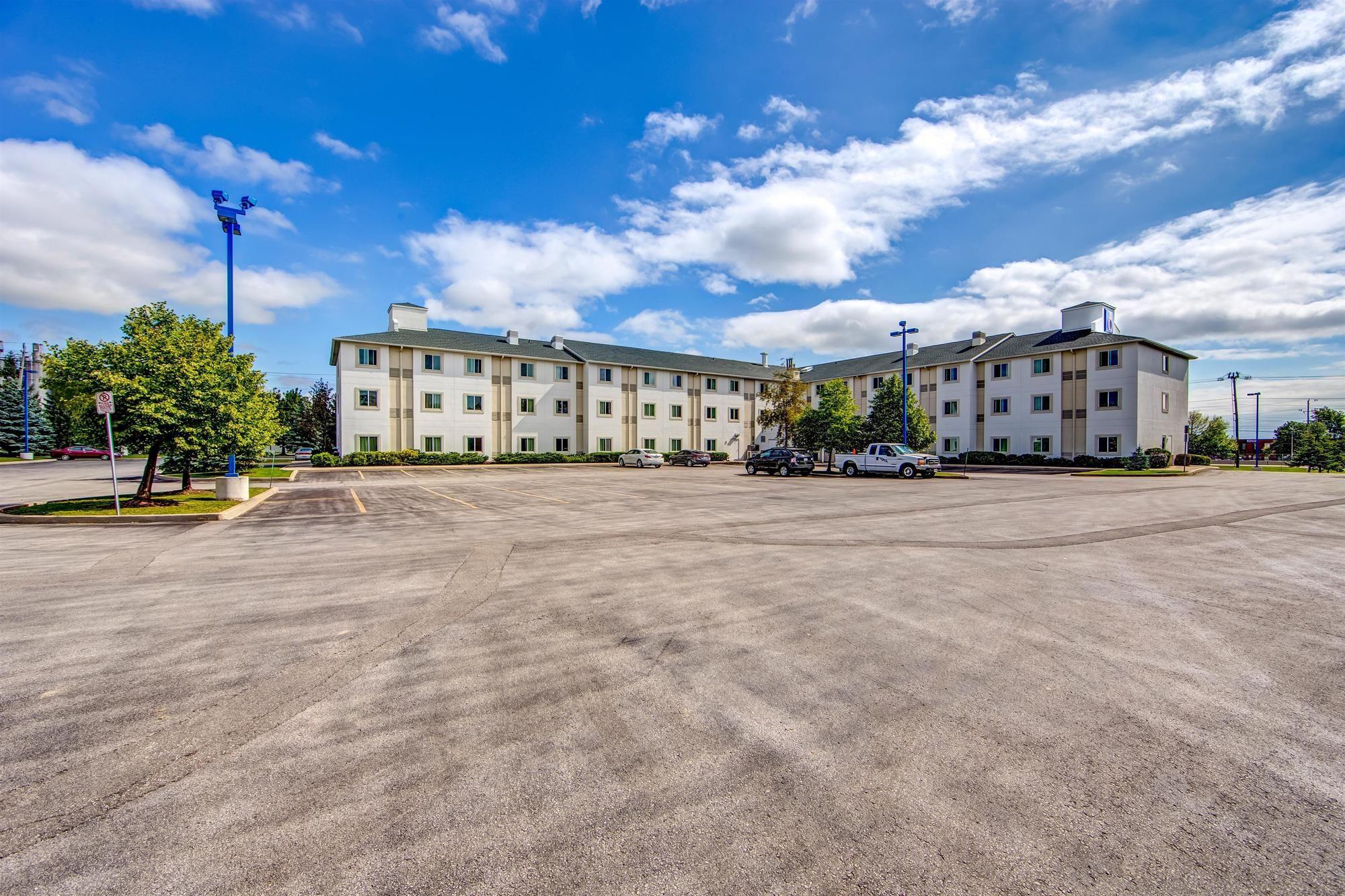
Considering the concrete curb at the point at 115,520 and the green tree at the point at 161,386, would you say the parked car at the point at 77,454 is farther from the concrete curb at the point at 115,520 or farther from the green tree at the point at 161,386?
the concrete curb at the point at 115,520

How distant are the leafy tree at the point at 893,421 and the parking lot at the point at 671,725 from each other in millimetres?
37148

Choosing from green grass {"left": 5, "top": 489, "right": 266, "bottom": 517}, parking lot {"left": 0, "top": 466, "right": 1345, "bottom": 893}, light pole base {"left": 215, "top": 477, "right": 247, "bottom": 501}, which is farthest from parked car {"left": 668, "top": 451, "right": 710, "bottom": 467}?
parking lot {"left": 0, "top": 466, "right": 1345, "bottom": 893}

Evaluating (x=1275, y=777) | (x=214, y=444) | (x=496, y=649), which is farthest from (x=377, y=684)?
(x=214, y=444)

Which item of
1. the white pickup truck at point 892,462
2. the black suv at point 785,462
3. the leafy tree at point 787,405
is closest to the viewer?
the white pickup truck at point 892,462

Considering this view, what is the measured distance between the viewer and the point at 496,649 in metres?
5.05

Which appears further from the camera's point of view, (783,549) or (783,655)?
(783,549)

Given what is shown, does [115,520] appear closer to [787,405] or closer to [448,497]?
[448,497]

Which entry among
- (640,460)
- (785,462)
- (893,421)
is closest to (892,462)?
(785,462)

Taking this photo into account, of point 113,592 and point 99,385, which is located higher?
point 99,385

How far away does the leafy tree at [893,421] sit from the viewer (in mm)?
44750

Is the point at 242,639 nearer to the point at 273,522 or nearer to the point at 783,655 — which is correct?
the point at 783,655

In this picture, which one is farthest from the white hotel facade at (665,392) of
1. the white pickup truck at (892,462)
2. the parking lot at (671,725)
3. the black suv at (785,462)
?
the parking lot at (671,725)

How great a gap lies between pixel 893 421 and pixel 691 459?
17113 mm

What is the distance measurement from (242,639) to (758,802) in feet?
17.1
